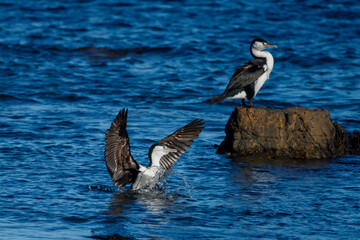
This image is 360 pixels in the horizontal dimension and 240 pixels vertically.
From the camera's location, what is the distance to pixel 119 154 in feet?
25.4

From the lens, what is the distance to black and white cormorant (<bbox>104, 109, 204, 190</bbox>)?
7590 mm

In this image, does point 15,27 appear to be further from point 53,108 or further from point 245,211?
point 245,211

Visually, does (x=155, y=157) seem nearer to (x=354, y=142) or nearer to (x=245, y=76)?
(x=245, y=76)

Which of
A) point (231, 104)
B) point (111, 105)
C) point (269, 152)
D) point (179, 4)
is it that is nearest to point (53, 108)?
point (111, 105)

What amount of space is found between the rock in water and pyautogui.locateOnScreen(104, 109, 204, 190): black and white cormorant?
5.22ft

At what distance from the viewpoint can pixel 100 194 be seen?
7.73m

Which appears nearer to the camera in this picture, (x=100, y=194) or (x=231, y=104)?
(x=100, y=194)

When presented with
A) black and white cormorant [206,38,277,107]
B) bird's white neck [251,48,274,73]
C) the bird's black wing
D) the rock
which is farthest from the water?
bird's white neck [251,48,274,73]

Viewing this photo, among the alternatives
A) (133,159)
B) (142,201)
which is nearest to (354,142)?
(133,159)

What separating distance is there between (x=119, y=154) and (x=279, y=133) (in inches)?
112

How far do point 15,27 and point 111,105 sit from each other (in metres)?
9.45

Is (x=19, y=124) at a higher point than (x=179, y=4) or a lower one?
lower

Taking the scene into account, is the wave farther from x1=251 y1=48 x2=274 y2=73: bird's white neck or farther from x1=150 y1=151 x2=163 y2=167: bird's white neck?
x1=150 y1=151 x2=163 y2=167: bird's white neck

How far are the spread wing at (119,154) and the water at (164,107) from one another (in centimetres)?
22
